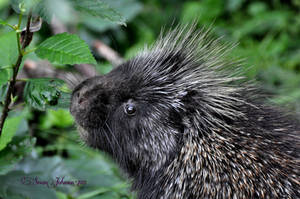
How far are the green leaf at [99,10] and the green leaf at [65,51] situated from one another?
15 cm

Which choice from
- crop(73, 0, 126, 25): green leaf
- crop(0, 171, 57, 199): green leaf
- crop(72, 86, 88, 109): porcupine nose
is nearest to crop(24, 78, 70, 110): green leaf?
crop(72, 86, 88, 109): porcupine nose

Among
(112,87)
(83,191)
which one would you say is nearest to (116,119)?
(112,87)

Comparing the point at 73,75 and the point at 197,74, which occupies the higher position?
the point at 197,74

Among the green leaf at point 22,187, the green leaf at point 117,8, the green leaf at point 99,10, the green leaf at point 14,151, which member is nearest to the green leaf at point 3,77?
the green leaf at point 99,10

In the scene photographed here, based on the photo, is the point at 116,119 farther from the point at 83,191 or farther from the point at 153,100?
the point at 83,191

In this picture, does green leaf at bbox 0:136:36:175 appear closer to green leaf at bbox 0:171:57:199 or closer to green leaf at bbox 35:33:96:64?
green leaf at bbox 0:171:57:199

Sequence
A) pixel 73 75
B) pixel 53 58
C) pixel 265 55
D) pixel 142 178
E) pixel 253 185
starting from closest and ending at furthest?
pixel 53 58 < pixel 253 185 < pixel 142 178 < pixel 73 75 < pixel 265 55

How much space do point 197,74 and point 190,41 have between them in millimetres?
278

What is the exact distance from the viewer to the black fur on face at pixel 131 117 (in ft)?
7.89

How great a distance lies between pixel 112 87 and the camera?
2.41 metres

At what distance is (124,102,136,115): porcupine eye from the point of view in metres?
2.41

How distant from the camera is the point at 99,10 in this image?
1906 millimetres

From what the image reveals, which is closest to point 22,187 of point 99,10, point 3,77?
point 3,77

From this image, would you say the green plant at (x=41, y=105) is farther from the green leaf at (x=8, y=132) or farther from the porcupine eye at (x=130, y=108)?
the porcupine eye at (x=130, y=108)
